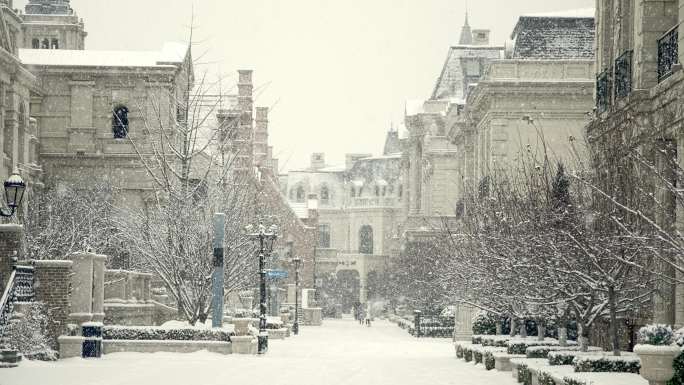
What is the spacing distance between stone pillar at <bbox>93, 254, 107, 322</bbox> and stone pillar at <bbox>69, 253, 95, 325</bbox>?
0.52m

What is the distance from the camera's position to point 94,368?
2544 cm

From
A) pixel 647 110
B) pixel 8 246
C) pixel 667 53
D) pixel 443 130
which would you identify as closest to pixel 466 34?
pixel 443 130

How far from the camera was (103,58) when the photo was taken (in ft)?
192

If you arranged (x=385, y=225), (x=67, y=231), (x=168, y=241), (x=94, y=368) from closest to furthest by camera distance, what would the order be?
(x=94, y=368)
(x=168, y=241)
(x=67, y=231)
(x=385, y=225)

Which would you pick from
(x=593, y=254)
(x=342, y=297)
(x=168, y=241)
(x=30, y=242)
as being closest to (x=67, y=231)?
(x=30, y=242)

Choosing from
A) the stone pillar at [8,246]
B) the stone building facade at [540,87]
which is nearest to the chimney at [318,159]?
the stone building facade at [540,87]

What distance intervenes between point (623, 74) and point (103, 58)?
3816 cm

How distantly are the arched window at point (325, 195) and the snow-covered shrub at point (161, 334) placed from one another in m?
100

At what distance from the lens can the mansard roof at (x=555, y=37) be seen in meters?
49.2

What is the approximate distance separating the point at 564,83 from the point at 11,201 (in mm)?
29690

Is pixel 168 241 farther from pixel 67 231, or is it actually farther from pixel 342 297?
pixel 342 297

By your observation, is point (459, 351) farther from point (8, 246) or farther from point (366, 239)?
point (366, 239)

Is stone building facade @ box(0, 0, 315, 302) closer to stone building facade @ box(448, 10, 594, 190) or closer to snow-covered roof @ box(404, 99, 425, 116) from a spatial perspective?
stone building facade @ box(448, 10, 594, 190)

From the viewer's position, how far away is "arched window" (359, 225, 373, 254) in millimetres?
130000
